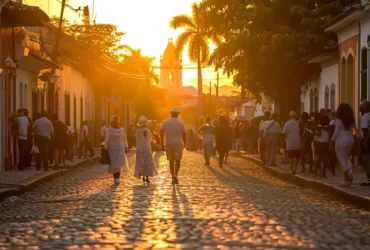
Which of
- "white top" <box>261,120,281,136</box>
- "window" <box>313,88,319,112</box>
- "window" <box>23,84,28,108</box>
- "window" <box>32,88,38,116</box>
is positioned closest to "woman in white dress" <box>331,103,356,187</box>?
"white top" <box>261,120,281,136</box>

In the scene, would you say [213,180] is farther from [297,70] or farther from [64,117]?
[64,117]

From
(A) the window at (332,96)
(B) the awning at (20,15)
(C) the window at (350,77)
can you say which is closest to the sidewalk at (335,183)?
(C) the window at (350,77)

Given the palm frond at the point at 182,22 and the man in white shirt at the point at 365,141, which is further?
the palm frond at the point at 182,22

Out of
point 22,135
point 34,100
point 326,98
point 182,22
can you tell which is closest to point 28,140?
point 22,135

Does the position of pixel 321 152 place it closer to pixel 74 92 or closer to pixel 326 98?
pixel 326 98

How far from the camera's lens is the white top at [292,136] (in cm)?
2348

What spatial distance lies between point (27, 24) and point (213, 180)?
904cm

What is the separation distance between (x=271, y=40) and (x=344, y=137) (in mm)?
14616

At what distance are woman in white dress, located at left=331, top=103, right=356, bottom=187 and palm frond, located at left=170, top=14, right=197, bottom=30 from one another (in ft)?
182

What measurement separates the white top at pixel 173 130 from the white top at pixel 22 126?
6.72 metres

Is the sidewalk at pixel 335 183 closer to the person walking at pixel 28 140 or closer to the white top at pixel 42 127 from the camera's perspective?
the white top at pixel 42 127

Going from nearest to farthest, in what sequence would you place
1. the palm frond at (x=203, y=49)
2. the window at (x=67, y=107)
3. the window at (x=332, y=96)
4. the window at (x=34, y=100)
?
the window at (x=332, y=96)
the window at (x=34, y=100)
the window at (x=67, y=107)
the palm frond at (x=203, y=49)

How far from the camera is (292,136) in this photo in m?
23.6

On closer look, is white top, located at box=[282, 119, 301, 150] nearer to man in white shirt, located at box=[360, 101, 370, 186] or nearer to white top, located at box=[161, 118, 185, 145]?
white top, located at box=[161, 118, 185, 145]
